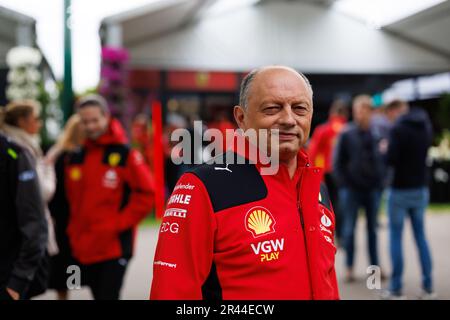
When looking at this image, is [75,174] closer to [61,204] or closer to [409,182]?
[61,204]

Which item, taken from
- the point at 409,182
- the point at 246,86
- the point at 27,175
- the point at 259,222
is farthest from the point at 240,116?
the point at 409,182

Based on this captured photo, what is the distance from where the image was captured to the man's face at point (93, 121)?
445cm

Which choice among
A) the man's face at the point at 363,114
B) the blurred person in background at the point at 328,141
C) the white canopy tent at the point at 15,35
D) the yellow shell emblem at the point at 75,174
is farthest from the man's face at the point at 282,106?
the white canopy tent at the point at 15,35

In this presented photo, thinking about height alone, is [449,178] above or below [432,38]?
below

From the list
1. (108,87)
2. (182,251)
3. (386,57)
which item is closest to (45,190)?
(182,251)

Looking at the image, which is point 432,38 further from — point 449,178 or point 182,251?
point 182,251

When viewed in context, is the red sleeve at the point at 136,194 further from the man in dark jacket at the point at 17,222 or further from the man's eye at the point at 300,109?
the man's eye at the point at 300,109

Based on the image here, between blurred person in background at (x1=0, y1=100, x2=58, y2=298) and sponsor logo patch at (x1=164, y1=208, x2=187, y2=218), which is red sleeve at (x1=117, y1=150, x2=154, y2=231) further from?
sponsor logo patch at (x1=164, y1=208, x2=187, y2=218)

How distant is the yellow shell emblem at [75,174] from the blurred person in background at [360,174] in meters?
3.38

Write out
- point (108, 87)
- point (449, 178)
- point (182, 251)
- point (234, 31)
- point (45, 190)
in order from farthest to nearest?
point (234, 31) → point (449, 178) → point (108, 87) → point (45, 190) → point (182, 251)

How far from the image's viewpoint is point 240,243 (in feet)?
5.94

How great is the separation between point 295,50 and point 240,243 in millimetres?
18083

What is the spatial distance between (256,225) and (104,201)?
2.65 meters

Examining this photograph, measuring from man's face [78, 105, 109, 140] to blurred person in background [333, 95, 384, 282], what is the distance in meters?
3.26
